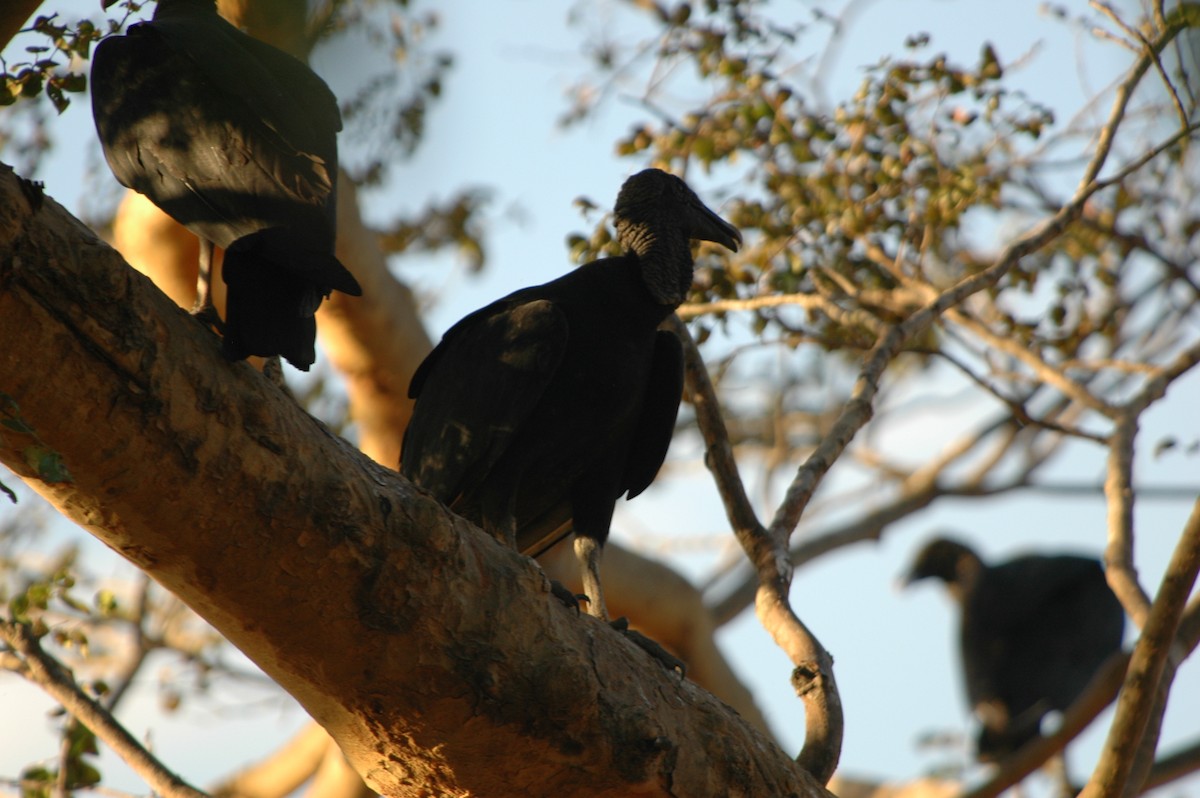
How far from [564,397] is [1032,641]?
16.1 ft

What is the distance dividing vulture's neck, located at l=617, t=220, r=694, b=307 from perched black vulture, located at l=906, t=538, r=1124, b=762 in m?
4.10

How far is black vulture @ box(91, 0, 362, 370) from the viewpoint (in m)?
2.24

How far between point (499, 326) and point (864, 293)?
1.66m

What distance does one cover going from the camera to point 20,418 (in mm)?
1817

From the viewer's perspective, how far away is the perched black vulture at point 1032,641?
23.2 feet

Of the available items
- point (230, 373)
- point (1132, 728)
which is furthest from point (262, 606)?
point (1132, 728)

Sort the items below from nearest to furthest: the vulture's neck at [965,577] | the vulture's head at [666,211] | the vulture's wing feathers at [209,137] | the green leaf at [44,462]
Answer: the green leaf at [44,462] < the vulture's wing feathers at [209,137] < the vulture's head at [666,211] < the vulture's neck at [965,577]

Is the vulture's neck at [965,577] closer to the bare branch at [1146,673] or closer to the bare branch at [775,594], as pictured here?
the bare branch at [775,594]

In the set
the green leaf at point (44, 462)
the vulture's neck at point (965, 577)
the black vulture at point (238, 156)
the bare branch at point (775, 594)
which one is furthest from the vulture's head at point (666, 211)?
the vulture's neck at point (965, 577)

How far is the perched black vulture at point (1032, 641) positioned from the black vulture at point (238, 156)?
5379 mm

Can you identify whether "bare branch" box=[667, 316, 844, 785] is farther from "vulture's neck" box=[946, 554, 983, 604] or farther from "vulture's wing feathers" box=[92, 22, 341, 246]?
"vulture's neck" box=[946, 554, 983, 604]

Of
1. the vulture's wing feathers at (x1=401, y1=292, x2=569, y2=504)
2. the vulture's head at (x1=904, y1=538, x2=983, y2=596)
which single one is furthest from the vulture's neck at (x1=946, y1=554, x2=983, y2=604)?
the vulture's wing feathers at (x1=401, y1=292, x2=569, y2=504)

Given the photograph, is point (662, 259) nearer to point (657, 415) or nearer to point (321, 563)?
point (657, 415)

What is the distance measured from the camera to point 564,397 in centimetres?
347
